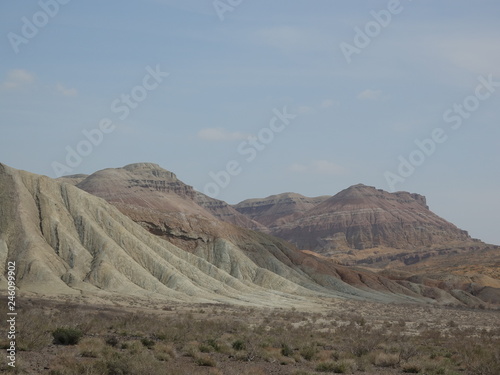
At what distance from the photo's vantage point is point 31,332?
22.0 metres

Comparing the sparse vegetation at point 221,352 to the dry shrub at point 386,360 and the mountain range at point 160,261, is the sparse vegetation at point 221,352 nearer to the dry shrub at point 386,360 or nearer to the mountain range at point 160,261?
the dry shrub at point 386,360

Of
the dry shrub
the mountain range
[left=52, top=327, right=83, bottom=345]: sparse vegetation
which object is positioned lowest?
[left=52, top=327, right=83, bottom=345]: sparse vegetation

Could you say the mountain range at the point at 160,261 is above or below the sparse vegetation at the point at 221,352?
above

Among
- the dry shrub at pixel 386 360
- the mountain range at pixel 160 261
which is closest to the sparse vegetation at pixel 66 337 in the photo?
the dry shrub at pixel 386 360

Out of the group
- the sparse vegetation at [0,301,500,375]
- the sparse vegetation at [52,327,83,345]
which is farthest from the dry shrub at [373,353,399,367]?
the sparse vegetation at [52,327,83,345]

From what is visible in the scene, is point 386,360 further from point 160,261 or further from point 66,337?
point 160,261

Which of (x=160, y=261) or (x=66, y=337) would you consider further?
(x=160, y=261)

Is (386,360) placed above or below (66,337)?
above

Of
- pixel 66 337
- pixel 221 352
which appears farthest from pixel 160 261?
pixel 66 337

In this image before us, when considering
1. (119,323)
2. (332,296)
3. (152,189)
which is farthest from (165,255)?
(152,189)

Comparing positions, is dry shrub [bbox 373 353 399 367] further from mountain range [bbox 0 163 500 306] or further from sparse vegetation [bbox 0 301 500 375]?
mountain range [bbox 0 163 500 306]

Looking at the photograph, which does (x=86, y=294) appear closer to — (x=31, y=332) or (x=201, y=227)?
(x=31, y=332)

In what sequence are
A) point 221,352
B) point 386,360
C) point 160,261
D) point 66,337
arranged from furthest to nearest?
point 160,261, point 221,352, point 386,360, point 66,337

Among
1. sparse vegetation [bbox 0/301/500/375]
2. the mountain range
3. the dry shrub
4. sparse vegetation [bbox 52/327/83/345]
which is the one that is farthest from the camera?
the mountain range
